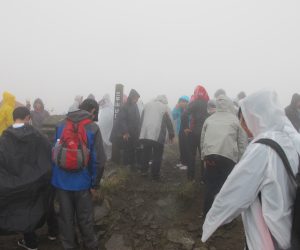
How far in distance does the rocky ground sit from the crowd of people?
1.23 feet

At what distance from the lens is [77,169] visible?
12.0 feet

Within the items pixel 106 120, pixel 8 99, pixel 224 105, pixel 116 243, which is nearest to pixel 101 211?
pixel 116 243

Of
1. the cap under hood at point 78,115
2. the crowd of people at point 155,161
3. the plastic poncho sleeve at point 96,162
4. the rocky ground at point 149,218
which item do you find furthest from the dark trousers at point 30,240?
the cap under hood at point 78,115

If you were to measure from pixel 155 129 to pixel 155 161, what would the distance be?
72 centimetres

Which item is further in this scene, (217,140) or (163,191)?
(163,191)

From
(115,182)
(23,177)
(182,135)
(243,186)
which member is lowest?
(115,182)

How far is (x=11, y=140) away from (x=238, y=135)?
324 cm

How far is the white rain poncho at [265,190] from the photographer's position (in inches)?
83.5

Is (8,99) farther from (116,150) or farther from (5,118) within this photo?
(116,150)

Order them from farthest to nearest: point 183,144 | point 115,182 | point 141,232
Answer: point 183,144 → point 115,182 → point 141,232

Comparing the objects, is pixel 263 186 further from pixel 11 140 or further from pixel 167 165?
pixel 167 165

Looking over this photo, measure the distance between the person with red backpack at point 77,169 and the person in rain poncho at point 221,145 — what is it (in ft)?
5.60

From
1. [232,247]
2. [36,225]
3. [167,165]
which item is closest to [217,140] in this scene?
[232,247]

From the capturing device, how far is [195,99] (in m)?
6.36
